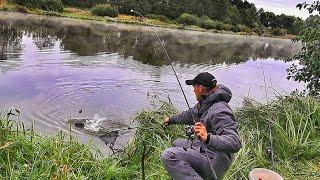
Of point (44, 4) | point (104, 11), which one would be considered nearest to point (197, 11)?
point (104, 11)

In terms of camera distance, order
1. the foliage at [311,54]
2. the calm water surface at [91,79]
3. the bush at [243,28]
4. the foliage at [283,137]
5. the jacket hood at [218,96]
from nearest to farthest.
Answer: the jacket hood at [218,96] < the foliage at [283,137] < the foliage at [311,54] < the calm water surface at [91,79] < the bush at [243,28]

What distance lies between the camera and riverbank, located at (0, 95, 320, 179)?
18.2 feet

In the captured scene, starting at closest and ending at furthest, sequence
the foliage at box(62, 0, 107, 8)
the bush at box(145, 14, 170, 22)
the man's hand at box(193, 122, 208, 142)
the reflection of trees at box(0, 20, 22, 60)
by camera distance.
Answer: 1. the man's hand at box(193, 122, 208, 142)
2. the reflection of trees at box(0, 20, 22, 60)
3. the foliage at box(62, 0, 107, 8)
4. the bush at box(145, 14, 170, 22)

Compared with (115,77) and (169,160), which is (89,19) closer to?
(115,77)

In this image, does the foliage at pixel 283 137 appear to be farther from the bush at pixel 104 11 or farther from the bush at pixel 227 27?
the bush at pixel 227 27

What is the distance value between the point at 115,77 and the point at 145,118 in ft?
28.7

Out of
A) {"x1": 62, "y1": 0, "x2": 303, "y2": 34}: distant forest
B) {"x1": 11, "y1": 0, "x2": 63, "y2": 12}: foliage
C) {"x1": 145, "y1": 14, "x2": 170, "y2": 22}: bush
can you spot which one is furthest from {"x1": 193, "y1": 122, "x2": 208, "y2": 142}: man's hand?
{"x1": 145, "y1": 14, "x2": 170, "y2": 22}: bush

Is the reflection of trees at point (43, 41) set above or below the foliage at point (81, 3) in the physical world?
below

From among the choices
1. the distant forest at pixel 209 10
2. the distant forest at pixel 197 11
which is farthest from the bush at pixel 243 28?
the distant forest at pixel 209 10

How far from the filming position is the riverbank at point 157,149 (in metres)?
5.56

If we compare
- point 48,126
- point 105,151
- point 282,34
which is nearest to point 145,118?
point 105,151

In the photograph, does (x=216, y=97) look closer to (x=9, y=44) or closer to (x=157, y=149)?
(x=157, y=149)

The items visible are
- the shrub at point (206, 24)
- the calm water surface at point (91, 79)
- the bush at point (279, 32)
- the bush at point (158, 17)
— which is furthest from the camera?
the bush at point (279, 32)

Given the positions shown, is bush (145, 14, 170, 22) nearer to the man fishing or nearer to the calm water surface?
the calm water surface
